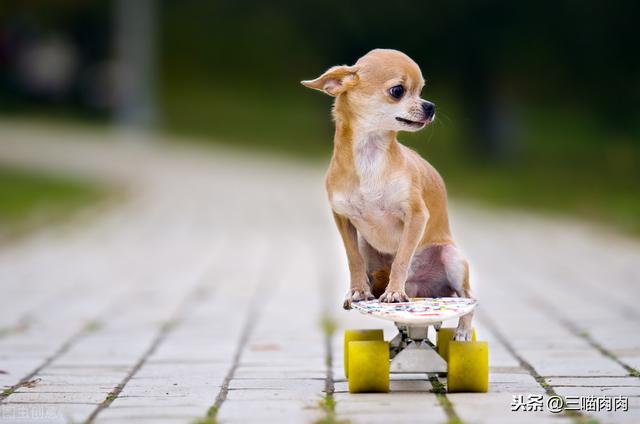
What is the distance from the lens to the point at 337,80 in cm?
528

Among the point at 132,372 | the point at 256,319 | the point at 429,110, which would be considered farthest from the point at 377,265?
the point at 256,319

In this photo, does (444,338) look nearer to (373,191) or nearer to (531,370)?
(531,370)

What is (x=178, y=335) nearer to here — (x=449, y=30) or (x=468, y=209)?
(x=468, y=209)

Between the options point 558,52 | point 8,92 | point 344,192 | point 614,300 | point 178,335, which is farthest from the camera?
point 8,92

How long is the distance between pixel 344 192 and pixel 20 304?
4.19 m

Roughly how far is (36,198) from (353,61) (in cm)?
847

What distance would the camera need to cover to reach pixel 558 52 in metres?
21.4

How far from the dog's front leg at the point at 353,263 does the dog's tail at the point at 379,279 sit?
0.53ft

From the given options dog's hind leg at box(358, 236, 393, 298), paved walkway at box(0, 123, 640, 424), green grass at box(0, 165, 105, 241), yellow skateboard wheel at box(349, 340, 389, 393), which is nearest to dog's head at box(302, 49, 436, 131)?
dog's hind leg at box(358, 236, 393, 298)

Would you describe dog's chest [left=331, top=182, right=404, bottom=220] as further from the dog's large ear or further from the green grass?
the green grass

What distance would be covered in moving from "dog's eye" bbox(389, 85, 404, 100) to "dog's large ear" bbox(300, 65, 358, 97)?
0.19 metres

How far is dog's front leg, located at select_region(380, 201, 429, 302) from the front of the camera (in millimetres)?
5203

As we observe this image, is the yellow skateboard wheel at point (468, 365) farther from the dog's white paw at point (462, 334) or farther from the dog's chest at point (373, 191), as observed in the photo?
the dog's chest at point (373, 191)

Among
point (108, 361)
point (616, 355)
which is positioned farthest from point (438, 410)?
point (108, 361)
